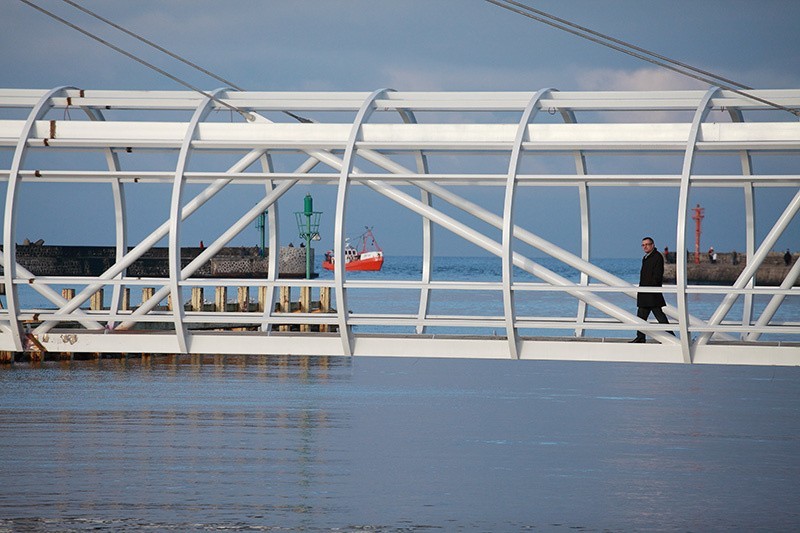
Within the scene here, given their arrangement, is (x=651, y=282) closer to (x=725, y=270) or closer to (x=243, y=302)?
(x=243, y=302)

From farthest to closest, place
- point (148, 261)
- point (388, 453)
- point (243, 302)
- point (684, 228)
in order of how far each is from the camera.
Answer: point (148, 261) < point (243, 302) < point (388, 453) < point (684, 228)

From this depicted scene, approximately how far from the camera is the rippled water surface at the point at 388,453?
18.2m

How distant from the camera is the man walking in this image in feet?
57.3

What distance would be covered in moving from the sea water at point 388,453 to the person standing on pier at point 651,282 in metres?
3.12

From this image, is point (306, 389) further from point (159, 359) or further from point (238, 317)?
point (238, 317)

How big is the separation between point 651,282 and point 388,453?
710cm

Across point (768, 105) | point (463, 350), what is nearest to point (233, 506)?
point (463, 350)

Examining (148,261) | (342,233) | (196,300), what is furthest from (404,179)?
(148,261)

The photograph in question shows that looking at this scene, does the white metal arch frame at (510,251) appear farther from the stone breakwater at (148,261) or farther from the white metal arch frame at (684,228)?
the stone breakwater at (148,261)

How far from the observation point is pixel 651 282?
725 inches

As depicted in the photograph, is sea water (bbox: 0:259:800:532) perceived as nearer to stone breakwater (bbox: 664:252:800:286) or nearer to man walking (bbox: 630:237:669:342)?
man walking (bbox: 630:237:669:342)

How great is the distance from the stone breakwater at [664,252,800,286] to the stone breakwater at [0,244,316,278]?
37.8 metres

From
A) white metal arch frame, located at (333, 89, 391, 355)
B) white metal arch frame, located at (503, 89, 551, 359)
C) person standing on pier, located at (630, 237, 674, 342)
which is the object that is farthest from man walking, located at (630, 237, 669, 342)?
white metal arch frame, located at (333, 89, 391, 355)

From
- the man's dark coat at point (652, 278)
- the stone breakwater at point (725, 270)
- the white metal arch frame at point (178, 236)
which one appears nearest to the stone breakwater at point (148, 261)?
the stone breakwater at point (725, 270)
